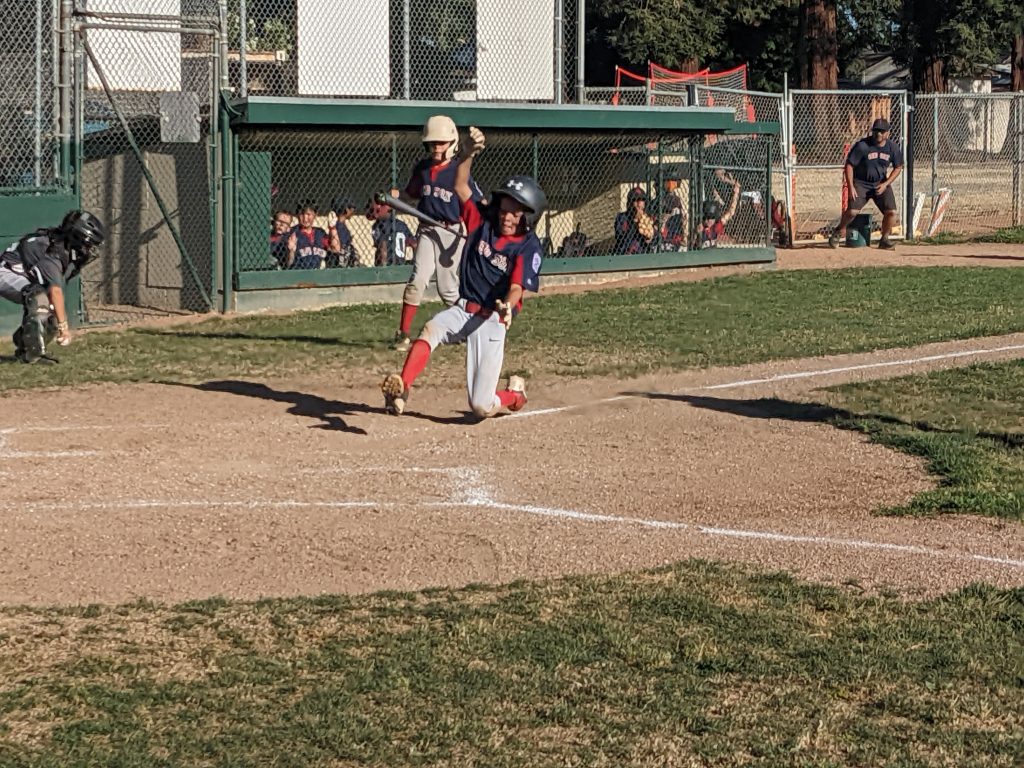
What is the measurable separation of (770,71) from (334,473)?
44744 millimetres

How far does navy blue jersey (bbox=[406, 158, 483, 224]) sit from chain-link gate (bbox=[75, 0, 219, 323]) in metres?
4.54

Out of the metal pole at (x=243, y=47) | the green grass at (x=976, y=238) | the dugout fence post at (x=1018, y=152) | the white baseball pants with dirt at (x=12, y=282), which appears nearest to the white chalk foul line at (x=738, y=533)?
the white baseball pants with dirt at (x=12, y=282)

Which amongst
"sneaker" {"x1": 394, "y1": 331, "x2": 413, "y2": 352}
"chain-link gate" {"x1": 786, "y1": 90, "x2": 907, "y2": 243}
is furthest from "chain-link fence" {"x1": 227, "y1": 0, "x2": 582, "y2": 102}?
"chain-link gate" {"x1": 786, "y1": 90, "x2": 907, "y2": 243}

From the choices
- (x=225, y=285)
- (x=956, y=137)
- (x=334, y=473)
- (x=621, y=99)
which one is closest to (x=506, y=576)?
(x=334, y=473)

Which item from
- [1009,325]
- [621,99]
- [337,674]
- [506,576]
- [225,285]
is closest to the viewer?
[337,674]

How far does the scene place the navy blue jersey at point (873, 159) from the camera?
21219 millimetres

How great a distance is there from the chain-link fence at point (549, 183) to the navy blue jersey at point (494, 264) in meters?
7.21

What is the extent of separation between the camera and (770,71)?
5081 cm

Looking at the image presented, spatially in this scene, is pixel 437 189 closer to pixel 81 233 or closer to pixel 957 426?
pixel 81 233

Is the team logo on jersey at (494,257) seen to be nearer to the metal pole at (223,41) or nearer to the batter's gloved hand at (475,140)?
the batter's gloved hand at (475,140)

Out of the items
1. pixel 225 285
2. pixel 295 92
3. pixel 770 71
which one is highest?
pixel 770 71

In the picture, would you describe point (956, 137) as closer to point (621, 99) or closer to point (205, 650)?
point (621, 99)

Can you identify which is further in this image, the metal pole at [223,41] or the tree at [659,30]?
the tree at [659,30]

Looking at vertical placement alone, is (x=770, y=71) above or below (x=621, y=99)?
above
